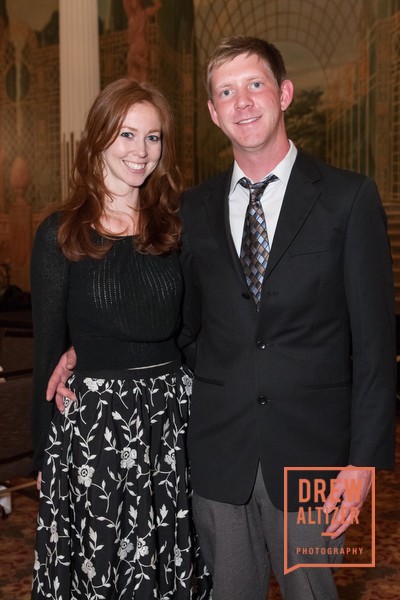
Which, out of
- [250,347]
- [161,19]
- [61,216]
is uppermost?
[161,19]

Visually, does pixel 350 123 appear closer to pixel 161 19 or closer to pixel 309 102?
pixel 309 102

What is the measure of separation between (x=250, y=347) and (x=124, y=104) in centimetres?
79

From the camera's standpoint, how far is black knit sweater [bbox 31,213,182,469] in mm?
2117

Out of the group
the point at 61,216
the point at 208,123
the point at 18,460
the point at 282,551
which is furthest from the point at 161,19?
the point at 282,551

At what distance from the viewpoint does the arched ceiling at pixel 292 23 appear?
8172 mm

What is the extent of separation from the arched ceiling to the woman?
6.60 m

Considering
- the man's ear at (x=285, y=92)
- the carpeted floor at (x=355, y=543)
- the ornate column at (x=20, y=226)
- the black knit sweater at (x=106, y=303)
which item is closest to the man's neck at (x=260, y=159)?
the man's ear at (x=285, y=92)

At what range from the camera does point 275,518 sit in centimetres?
196

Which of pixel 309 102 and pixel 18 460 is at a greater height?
pixel 309 102

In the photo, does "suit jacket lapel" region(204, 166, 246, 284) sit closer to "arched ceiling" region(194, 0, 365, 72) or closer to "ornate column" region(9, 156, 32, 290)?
"arched ceiling" region(194, 0, 365, 72)

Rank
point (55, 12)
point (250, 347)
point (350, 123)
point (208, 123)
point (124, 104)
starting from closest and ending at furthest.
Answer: point (250, 347) < point (124, 104) < point (350, 123) < point (208, 123) < point (55, 12)

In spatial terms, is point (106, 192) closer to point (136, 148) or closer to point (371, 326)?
point (136, 148)

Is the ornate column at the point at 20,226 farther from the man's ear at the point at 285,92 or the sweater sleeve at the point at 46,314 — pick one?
the man's ear at the point at 285,92

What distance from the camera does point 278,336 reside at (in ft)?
6.24
